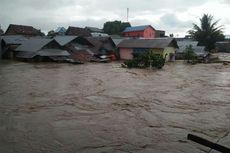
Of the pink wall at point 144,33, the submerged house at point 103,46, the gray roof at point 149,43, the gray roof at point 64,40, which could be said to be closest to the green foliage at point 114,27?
the pink wall at point 144,33

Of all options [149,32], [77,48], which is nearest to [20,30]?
[77,48]

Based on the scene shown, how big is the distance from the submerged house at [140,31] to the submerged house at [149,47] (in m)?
16.8

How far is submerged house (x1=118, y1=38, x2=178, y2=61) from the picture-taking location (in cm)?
3067

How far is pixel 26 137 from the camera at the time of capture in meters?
6.95

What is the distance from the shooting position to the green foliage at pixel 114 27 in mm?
55791

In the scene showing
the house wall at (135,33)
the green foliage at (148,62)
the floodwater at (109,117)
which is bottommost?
the floodwater at (109,117)

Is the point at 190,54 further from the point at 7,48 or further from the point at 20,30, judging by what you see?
the point at 20,30

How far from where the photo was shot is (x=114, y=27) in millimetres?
56000

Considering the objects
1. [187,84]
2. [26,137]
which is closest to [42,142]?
[26,137]

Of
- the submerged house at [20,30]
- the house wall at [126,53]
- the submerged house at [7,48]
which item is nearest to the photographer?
the submerged house at [7,48]

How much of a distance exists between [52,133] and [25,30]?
43220mm

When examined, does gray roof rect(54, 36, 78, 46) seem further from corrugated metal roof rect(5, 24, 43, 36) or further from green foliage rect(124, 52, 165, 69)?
corrugated metal roof rect(5, 24, 43, 36)

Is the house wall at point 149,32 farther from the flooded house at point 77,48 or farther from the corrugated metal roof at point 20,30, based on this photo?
the corrugated metal roof at point 20,30

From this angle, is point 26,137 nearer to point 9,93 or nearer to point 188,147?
point 188,147
